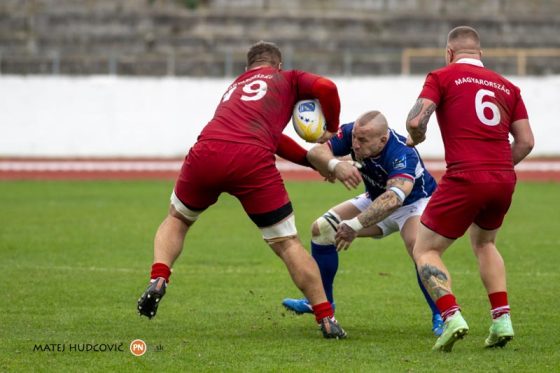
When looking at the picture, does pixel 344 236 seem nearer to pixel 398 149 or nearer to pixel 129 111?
pixel 398 149

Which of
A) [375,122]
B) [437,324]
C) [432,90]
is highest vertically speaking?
[432,90]

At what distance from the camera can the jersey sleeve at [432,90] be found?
750 cm

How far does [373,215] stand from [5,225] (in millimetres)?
9320

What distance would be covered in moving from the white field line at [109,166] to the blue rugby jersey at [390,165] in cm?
1802

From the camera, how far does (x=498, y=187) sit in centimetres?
746

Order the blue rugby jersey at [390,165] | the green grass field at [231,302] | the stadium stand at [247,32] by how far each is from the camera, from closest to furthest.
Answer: the green grass field at [231,302] → the blue rugby jersey at [390,165] → the stadium stand at [247,32]

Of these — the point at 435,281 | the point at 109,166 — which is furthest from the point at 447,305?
the point at 109,166

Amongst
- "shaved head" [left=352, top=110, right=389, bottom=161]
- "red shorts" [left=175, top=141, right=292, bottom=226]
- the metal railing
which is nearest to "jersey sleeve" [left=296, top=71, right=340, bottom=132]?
"shaved head" [left=352, top=110, right=389, bottom=161]

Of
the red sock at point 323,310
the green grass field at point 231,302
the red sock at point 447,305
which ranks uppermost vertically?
the red sock at point 447,305

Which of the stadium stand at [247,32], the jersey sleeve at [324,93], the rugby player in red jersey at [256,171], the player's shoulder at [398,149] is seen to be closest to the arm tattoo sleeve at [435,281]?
the rugby player in red jersey at [256,171]

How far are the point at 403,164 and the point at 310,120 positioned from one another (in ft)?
2.72

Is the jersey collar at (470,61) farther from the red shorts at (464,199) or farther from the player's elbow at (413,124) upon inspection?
the red shorts at (464,199)

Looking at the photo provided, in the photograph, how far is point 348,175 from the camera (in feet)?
26.6

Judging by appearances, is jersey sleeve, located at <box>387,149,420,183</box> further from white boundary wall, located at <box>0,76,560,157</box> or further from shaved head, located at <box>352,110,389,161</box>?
white boundary wall, located at <box>0,76,560,157</box>
